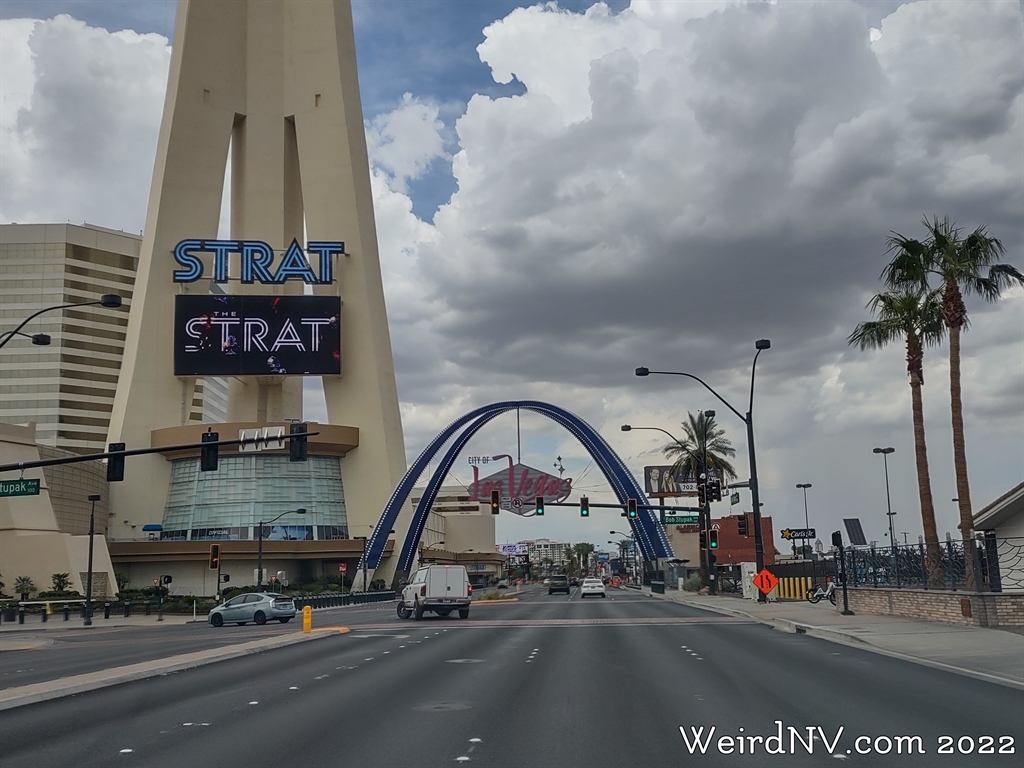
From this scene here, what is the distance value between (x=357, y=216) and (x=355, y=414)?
67.2ft

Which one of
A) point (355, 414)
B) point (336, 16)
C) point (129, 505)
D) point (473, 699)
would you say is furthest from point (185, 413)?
point (473, 699)

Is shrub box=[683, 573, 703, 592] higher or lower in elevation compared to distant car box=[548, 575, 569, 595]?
higher

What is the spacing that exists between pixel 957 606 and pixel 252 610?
103ft

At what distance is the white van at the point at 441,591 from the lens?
138 feet

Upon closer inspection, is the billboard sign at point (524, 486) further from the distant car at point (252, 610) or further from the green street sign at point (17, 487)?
the green street sign at point (17, 487)

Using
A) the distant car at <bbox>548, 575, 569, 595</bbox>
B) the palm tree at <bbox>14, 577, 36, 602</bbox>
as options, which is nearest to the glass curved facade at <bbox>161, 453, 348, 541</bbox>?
the distant car at <bbox>548, 575, 569, 595</bbox>

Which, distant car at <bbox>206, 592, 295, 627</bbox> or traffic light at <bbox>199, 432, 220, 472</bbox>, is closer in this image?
traffic light at <bbox>199, 432, 220, 472</bbox>

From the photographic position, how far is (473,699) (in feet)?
48.2

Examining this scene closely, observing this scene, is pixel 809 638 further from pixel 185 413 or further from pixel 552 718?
pixel 185 413

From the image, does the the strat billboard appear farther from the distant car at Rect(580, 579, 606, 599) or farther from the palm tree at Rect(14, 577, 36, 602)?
the distant car at Rect(580, 579, 606, 599)

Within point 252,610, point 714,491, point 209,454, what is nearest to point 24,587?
point 252,610

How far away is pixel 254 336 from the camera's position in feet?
298

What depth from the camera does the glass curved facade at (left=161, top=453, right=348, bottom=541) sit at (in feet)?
307

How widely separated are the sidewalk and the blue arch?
59835 mm
